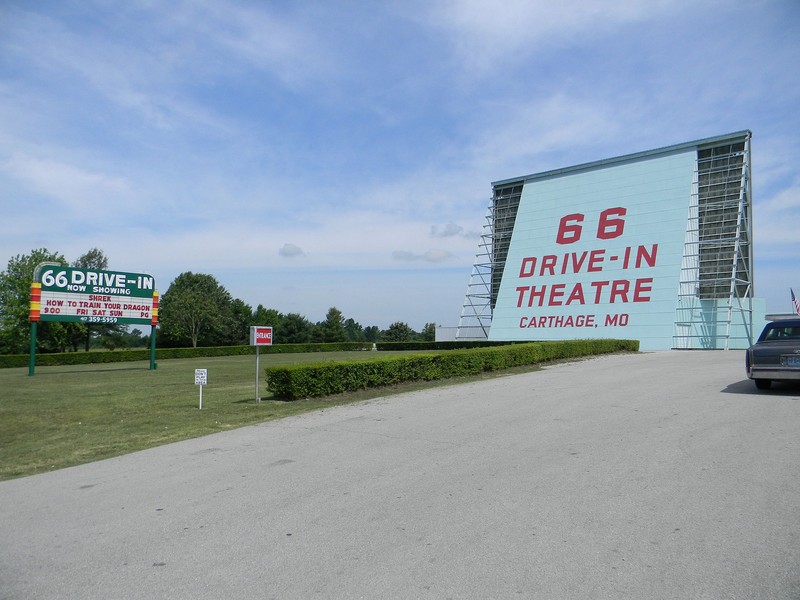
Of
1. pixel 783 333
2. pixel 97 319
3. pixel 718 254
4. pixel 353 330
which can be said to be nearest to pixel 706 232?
pixel 718 254

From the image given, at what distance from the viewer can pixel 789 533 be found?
14.9 feet

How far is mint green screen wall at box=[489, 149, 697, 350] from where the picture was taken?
37.6m

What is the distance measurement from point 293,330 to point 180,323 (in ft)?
59.7

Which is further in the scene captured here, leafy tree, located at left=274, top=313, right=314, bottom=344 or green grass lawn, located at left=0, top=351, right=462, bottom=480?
leafy tree, located at left=274, top=313, right=314, bottom=344

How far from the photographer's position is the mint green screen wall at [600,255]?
37.6 metres

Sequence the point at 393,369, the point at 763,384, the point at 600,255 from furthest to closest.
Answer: the point at 600,255
the point at 393,369
the point at 763,384

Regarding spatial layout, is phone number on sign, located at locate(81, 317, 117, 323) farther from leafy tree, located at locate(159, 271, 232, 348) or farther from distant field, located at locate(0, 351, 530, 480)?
leafy tree, located at locate(159, 271, 232, 348)

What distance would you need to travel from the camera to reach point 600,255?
41094 mm

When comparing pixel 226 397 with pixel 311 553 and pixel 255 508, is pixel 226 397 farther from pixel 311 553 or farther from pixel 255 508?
pixel 311 553

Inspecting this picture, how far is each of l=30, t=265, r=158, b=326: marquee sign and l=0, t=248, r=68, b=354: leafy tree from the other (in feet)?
119

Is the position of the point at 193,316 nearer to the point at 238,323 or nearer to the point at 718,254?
the point at 238,323

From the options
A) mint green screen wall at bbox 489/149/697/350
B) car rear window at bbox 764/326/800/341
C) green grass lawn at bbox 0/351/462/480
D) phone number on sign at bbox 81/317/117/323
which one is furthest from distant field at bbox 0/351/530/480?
mint green screen wall at bbox 489/149/697/350

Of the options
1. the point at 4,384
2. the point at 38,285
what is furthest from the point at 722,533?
the point at 38,285

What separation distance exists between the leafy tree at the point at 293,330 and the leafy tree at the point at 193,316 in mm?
8897
